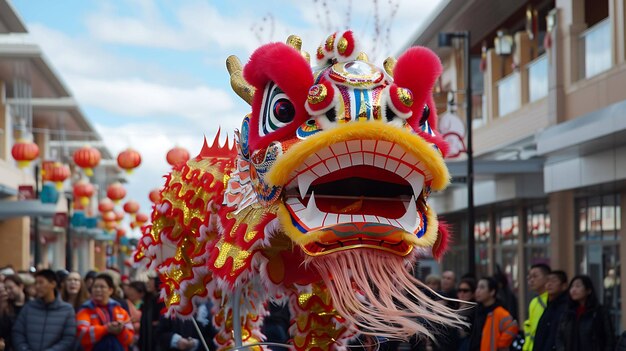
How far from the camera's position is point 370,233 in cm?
593

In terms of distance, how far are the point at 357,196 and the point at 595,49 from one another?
41.0 ft

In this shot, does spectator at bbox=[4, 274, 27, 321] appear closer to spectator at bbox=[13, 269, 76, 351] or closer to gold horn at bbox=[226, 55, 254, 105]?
spectator at bbox=[13, 269, 76, 351]

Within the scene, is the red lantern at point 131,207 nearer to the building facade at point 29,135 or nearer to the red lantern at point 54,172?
the building facade at point 29,135

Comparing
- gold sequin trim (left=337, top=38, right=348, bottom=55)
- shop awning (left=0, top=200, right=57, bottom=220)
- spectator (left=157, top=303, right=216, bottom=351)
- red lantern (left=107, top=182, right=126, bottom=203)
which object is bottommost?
spectator (left=157, top=303, right=216, bottom=351)

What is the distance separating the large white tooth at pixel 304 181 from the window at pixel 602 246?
1270cm

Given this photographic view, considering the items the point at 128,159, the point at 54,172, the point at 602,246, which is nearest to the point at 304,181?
the point at 602,246

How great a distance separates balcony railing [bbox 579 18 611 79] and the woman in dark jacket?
7.59m

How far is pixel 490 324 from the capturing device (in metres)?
10.6

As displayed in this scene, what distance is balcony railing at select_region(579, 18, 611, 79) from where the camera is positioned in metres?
16.9

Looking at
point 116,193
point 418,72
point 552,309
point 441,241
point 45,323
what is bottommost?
point 45,323

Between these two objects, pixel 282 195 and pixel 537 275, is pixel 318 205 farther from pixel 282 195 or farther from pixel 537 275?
pixel 537 275

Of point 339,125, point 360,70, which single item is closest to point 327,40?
point 360,70

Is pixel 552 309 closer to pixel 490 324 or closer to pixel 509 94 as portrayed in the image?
pixel 490 324

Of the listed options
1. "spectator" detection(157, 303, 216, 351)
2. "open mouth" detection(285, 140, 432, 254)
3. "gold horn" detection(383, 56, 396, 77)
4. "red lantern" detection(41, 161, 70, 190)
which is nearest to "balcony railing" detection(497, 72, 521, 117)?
"red lantern" detection(41, 161, 70, 190)
